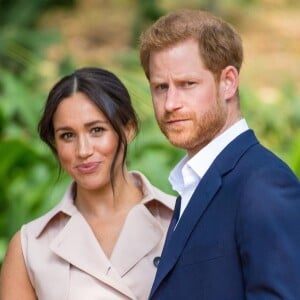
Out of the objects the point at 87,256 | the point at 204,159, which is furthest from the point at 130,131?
the point at 204,159

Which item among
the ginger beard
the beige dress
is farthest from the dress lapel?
the ginger beard

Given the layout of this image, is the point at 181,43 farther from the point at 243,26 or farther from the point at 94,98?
the point at 243,26

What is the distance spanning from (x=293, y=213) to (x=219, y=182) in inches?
9.0

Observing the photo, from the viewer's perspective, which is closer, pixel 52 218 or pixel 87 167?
pixel 87 167

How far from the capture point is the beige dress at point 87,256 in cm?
315

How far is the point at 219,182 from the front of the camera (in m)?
2.44

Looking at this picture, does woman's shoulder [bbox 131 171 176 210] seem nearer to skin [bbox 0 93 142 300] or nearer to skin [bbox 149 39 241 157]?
skin [bbox 0 93 142 300]

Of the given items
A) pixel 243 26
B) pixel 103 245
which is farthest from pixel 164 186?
pixel 243 26

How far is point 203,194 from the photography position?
96.8 inches

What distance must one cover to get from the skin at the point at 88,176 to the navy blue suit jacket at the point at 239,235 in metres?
0.70

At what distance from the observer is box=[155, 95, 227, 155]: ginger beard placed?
2.46m

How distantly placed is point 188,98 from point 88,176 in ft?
2.55

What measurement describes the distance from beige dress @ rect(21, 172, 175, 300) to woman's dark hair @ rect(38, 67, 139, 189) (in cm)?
18

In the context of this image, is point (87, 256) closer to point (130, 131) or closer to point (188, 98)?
point (130, 131)
